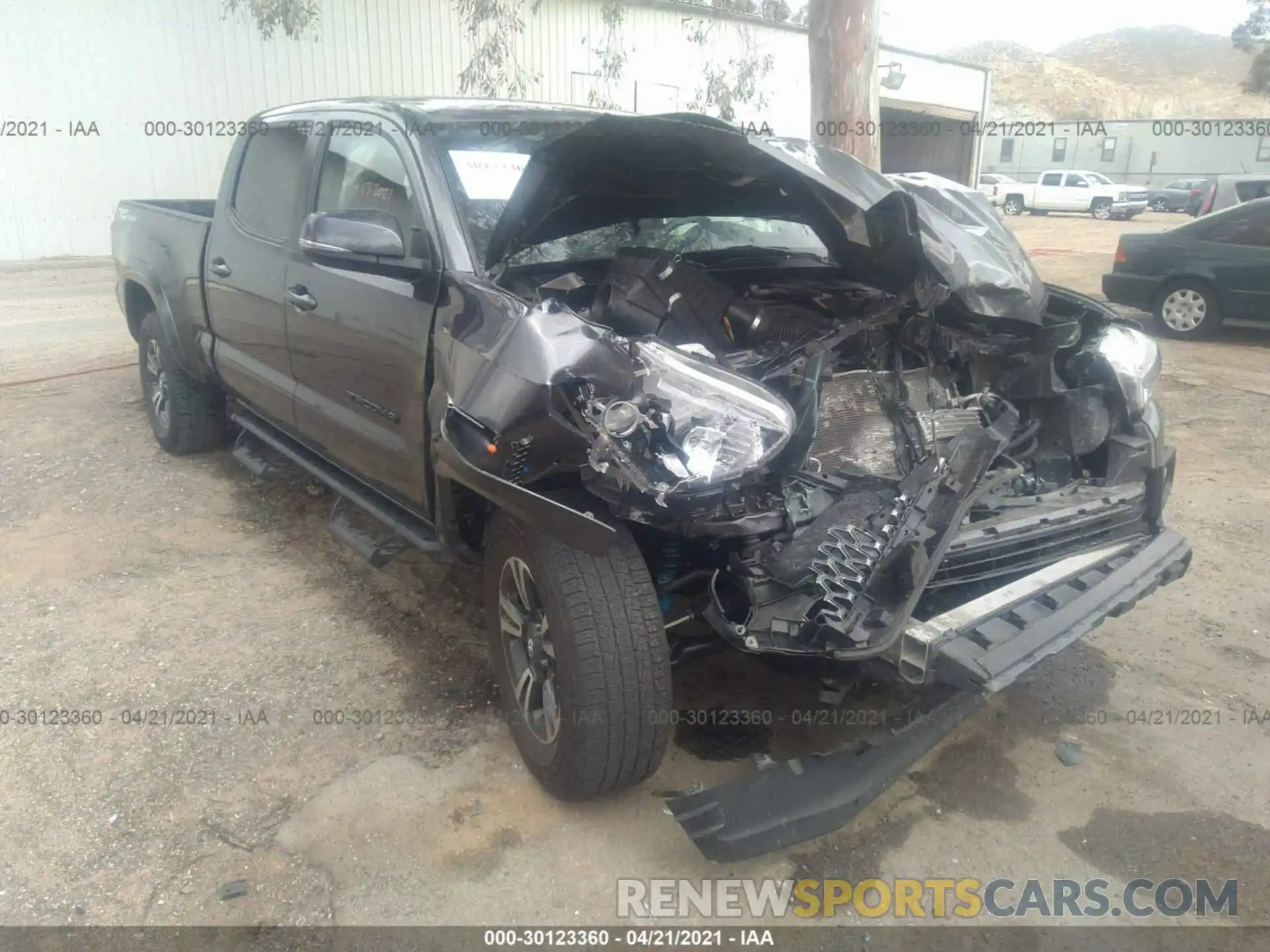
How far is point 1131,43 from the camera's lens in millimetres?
117375

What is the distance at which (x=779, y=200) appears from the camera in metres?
3.32

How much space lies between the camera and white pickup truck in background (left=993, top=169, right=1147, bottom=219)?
29.0 metres

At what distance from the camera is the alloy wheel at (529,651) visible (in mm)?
2582

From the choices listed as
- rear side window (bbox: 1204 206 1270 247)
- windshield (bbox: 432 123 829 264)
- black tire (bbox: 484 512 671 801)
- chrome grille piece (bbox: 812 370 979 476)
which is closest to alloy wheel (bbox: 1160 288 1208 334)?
rear side window (bbox: 1204 206 1270 247)

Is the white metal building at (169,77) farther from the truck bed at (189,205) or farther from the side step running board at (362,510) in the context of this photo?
the side step running board at (362,510)

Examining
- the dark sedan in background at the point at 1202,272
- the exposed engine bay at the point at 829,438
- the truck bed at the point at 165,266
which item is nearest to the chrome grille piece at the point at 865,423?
the exposed engine bay at the point at 829,438

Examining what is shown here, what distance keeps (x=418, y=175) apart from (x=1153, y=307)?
29.6 feet

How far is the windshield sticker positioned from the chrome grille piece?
1248 mm

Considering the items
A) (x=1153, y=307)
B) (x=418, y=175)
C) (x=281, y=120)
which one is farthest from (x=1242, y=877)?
(x=1153, y=307)

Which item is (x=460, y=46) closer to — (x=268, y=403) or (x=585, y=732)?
(x=268, y=403)

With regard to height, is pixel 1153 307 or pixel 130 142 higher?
pixel 130 142

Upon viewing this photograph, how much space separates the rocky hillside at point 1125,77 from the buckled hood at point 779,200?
161 feet

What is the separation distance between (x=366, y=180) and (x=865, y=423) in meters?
1.99

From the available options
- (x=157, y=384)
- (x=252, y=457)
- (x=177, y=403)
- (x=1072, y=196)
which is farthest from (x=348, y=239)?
(x=1072, y=196)
